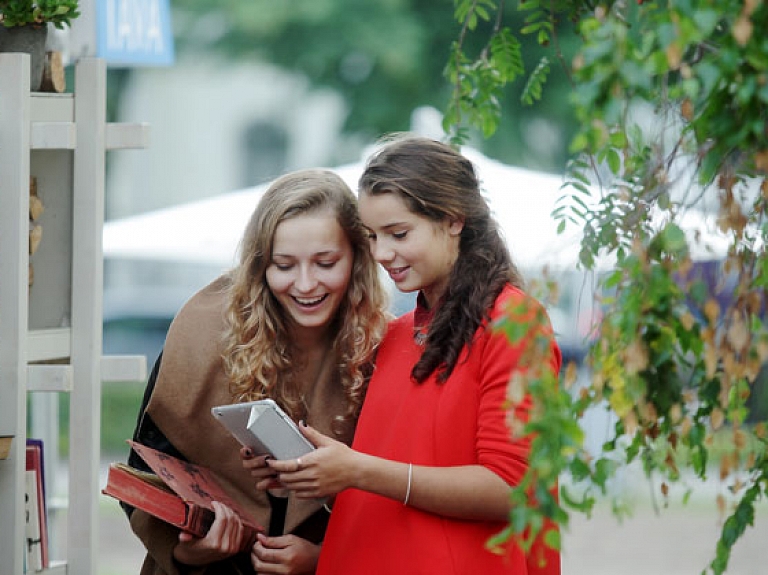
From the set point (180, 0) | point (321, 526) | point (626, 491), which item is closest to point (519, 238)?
point (321, 526)

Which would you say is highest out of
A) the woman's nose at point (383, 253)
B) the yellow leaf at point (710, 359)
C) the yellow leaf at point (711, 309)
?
the yellow leaf at point (711, 309)

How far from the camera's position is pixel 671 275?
160 cm

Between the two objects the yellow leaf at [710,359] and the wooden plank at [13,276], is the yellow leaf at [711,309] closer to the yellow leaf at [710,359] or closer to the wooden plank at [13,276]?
the yellow leaf at [710,359]

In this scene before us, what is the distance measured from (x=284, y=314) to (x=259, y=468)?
355 millimetres

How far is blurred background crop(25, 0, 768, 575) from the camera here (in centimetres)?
655

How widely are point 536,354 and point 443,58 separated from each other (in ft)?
36.4

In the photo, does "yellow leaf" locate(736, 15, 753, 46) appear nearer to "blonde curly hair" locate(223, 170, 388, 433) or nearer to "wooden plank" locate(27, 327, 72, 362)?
"blonde curly hair" locate(223, 170, 388, 433)

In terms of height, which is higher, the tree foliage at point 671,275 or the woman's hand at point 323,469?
the tree foliage at point 671,275

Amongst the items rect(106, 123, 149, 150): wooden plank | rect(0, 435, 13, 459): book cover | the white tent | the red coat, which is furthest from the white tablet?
the white tent

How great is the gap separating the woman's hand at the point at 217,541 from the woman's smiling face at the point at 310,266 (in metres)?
0.42

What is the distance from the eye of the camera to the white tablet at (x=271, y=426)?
2.21 meters

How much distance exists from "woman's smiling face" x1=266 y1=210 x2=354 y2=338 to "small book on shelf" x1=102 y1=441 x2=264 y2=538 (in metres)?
0.39

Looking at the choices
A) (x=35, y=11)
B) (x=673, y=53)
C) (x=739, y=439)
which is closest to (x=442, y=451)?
(x=739, y=439)

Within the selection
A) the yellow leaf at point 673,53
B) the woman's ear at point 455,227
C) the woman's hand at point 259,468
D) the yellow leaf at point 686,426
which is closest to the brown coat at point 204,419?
the woman's hand at point 259,468
